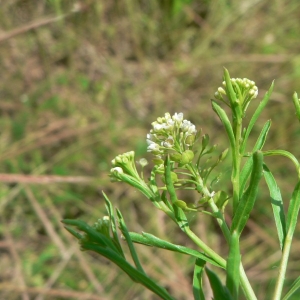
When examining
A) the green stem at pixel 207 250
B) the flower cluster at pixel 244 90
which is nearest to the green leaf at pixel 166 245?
the green stem at pixel 207 250

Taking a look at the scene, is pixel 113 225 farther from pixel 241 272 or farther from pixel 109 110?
pixel 109 110

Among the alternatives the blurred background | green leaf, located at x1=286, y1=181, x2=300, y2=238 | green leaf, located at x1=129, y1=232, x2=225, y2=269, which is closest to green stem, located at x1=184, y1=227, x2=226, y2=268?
green leaf, located at x1=129, y1=232, x2=225, y2=269

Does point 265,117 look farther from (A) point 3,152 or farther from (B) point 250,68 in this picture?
(A) point 3,152

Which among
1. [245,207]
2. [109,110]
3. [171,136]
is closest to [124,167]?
[171,136]

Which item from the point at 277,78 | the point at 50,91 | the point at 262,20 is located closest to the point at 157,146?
the point at 50,91

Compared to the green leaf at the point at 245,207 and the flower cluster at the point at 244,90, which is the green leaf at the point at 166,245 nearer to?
the green leaf at the point at 245,207
